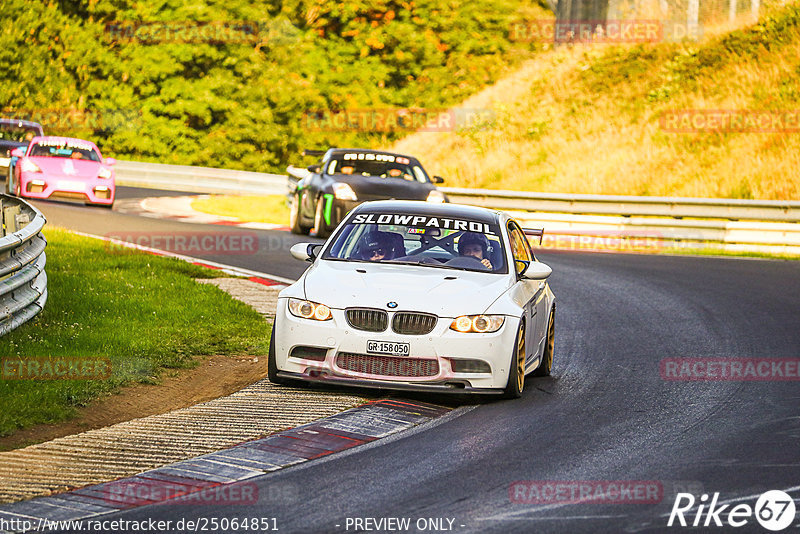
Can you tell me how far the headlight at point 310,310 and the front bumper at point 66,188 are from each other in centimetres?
1677

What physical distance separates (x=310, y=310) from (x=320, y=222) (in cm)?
1208

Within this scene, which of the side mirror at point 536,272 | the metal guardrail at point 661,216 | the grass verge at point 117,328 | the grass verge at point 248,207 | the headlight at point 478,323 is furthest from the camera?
the grass verge at point 248,207

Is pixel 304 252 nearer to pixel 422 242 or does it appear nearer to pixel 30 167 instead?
pixel 422 242

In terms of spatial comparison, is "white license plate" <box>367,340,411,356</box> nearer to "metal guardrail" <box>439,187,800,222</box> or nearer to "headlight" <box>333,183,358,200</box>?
"headlight" <box>333,183,358,200</box>

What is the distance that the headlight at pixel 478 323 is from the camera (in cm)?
913

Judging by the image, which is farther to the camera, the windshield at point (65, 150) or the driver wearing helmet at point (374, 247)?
the windshield at point (65, 150)

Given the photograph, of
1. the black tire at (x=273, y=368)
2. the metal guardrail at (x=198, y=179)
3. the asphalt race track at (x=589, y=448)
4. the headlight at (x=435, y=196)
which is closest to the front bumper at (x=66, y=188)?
the headlight at (x=435, y=196)

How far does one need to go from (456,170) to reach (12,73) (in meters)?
23.7

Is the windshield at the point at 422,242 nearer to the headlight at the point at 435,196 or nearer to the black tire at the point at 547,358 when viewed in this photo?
the black tire at the point at 547,358

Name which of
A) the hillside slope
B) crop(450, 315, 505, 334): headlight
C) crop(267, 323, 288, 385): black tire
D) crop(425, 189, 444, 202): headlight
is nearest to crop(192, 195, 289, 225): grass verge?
the hillside slope

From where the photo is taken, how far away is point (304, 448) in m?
7.57

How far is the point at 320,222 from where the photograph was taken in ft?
69.8

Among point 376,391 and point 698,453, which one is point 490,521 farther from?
point 376,391

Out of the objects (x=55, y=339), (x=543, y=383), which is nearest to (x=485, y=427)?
(x=543, y=383)
